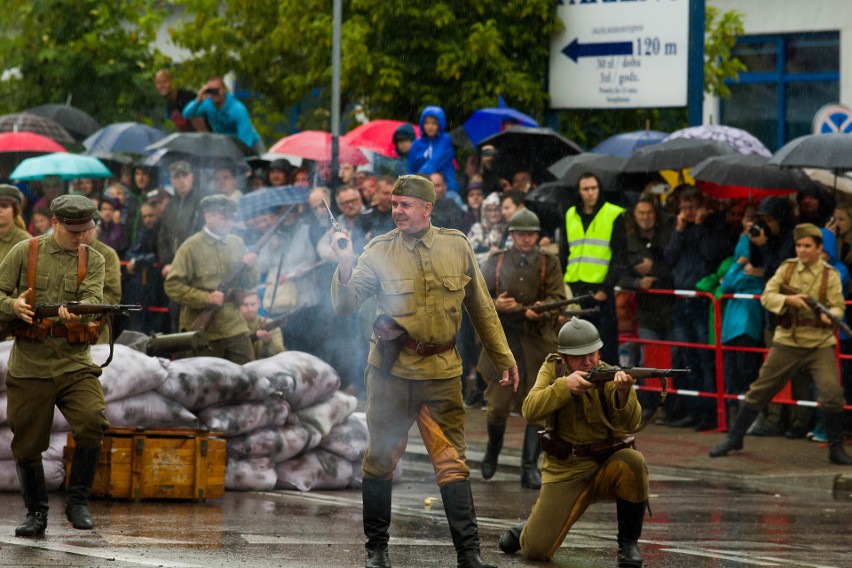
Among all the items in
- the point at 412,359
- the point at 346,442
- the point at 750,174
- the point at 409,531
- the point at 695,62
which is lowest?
the point at 409,531

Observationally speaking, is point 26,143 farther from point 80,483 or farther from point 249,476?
point 80,483

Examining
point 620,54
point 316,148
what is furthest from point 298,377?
point 620,54

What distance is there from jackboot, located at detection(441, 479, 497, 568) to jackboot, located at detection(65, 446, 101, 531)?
234cm

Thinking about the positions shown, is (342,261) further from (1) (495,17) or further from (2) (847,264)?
(1) (495,17)

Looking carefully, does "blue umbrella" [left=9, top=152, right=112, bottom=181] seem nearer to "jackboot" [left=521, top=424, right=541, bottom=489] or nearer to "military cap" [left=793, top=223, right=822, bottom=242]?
"jackboot" [left=521, top=424, right=541, bottom=489]

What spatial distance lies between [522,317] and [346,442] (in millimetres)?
1588

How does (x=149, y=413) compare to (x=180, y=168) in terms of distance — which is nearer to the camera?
(x=149, y=413)

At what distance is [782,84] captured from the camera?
87.1ft

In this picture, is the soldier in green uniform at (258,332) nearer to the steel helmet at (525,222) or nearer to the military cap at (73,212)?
the steel helmet at (525,222)

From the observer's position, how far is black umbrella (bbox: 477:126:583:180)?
1867 centimetres

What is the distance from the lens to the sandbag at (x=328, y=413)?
41.9 feet

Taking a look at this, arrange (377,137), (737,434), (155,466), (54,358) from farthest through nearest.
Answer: (377,137), (737,434), (155,466), (54,358)

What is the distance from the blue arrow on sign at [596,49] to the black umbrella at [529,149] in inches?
59.1

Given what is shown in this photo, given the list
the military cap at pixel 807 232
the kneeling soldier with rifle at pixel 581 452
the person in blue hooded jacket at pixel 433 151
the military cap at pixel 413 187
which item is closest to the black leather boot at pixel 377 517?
the kneeling soldier with rifle at pixel 581 452
